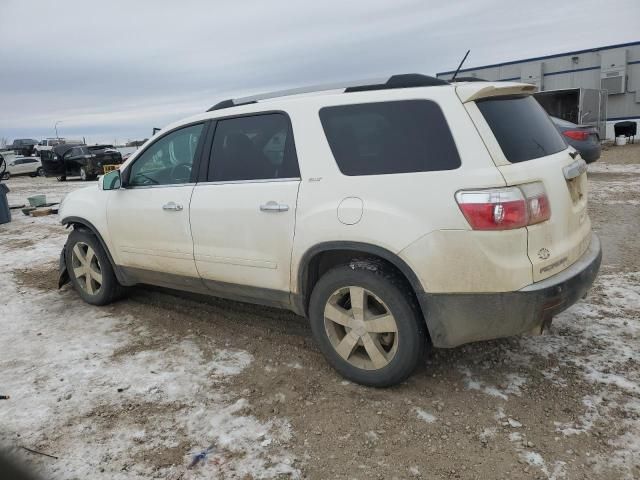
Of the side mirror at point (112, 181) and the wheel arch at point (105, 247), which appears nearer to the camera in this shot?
the side mirror at point (112, 181)

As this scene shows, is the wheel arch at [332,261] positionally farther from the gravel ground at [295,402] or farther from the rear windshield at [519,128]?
the rear windshield at [519,128]

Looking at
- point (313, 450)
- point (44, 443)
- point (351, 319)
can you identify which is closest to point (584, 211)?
point (351, 319)

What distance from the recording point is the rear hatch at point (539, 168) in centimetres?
271

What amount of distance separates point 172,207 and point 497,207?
250 centimetres

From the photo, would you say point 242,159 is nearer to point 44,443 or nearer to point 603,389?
point 44,443

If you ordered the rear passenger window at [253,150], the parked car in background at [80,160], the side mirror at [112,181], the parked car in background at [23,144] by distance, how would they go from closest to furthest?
the rear passenger window at [253,150] → the side mirror at [112,181] → the parked car in background at [80,160] → the parked car in background at [23,144]

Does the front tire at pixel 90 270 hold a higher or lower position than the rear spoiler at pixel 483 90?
lower

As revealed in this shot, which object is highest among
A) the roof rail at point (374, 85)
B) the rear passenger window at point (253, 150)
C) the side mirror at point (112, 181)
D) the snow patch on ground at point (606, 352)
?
the roof rail at point (374, 85)

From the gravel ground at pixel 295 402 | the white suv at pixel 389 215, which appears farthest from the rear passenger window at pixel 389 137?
the gravel ground at pixel 295 402

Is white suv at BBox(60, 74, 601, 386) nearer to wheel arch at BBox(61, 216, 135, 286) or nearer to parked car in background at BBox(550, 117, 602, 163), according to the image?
wheel arch at BBox(61, 216, 135, 286)

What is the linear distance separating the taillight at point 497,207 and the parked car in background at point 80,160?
22178 millimetres

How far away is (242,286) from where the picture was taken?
12.1 ft

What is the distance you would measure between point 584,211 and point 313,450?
7.45 ft

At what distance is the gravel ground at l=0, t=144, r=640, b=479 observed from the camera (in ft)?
8.34
